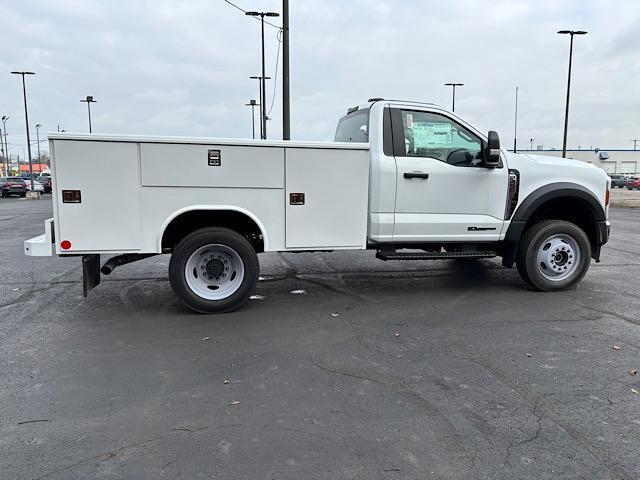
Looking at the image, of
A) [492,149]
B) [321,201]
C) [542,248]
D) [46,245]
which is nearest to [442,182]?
[492,149]

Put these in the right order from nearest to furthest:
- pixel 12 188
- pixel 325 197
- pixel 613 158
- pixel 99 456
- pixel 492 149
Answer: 1. pixel 99 456
2. pixel 325 197
3. pixel 492 149
4. pixel 12 188
5. pixel 613 158

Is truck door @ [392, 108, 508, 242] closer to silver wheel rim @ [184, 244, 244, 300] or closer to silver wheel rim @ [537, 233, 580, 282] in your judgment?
silver wheel rim @ [537, 233, 580, 282]

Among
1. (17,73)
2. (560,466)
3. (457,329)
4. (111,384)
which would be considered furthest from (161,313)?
(17,73)

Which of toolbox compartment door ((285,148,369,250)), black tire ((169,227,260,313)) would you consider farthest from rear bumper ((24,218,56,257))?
toolbox compartment door ((285,148,369,250))

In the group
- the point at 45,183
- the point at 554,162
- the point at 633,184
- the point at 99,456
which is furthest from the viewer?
the point at 633,184

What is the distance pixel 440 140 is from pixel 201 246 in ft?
10.3

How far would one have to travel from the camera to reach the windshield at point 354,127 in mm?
6566

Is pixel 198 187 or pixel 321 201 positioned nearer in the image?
pixel 198 187

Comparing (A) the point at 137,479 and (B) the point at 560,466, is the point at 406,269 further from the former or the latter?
(A) the point at 137,479

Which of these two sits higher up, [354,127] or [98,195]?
[354,127]

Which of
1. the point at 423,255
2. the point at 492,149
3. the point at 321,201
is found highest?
the point at 492,149

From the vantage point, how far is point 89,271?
5773mm

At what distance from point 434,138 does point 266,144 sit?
2.16 meters

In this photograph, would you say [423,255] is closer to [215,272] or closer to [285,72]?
[215,272]
